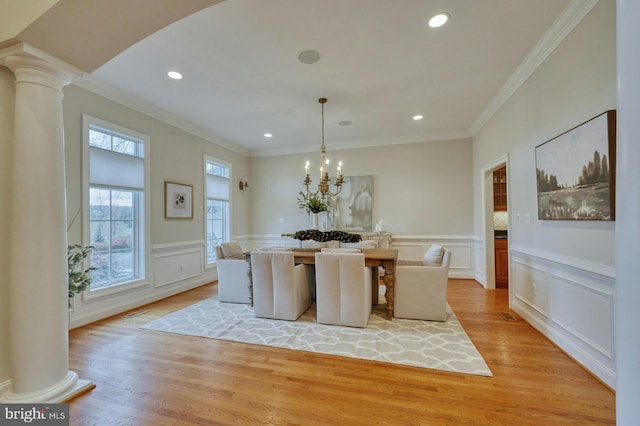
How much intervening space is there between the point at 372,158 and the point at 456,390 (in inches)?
180

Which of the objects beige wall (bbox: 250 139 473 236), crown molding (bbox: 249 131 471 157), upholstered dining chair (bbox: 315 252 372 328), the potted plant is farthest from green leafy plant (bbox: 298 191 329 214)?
upholstered dining chair (bbox: 315 252 372 328)

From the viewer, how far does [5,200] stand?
172cm

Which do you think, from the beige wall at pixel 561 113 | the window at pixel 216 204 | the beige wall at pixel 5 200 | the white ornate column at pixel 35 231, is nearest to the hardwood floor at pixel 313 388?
the white ornate column at pixel 35 231

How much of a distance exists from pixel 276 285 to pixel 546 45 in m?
3.72

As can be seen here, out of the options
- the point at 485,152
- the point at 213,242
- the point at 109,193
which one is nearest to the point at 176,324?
the point at 109,193

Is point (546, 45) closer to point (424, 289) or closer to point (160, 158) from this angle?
point (424, 289)

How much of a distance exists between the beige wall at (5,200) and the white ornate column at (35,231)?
0.34 feet

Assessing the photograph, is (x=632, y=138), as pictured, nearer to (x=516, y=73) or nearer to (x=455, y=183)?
(x=516, y=73)

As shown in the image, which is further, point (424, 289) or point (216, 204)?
point (216, 204)

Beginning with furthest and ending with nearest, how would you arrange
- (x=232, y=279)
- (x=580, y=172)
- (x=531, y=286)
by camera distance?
(x=232, y=279) → (x=531, y=286) → (x=580, y=172)

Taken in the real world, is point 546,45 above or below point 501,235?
above

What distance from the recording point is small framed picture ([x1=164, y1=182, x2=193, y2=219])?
424cm

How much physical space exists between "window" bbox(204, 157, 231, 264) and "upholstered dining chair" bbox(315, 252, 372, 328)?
124 inches

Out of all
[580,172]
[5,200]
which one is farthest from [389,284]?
[5,200]
